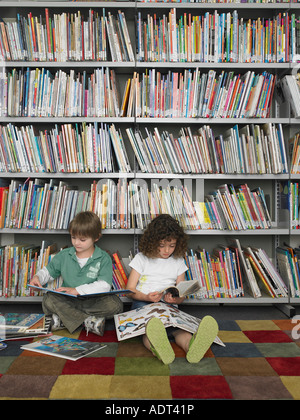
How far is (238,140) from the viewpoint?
239cm

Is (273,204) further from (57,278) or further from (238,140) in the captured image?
(57,278)

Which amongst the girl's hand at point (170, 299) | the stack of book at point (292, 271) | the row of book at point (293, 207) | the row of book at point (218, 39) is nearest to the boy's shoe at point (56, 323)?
the girl's hand at point (170, 299)

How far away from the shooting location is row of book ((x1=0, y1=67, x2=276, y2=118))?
2385 mm

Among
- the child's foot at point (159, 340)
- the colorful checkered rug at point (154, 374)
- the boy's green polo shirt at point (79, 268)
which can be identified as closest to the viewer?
the colorful checkered rug at point (154, 374)

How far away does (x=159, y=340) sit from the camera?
156 cm

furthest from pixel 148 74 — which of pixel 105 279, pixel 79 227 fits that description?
pixel 105 279

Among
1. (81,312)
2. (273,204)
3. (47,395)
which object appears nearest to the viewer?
(47,395)

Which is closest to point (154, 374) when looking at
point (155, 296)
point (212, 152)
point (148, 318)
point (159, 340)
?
point (159, 340)

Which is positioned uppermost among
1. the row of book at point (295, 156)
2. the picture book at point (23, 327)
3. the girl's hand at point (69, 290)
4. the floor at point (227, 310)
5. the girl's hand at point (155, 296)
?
the row of book at point (295, 156)

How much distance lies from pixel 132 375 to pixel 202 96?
1.72 metres

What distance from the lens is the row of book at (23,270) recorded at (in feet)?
7.82

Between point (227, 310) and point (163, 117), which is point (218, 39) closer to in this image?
point (163, 117)

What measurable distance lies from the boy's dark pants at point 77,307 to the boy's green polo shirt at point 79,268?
0.11 meters

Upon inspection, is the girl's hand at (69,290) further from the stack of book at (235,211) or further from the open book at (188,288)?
the stack of book at (235,211)
